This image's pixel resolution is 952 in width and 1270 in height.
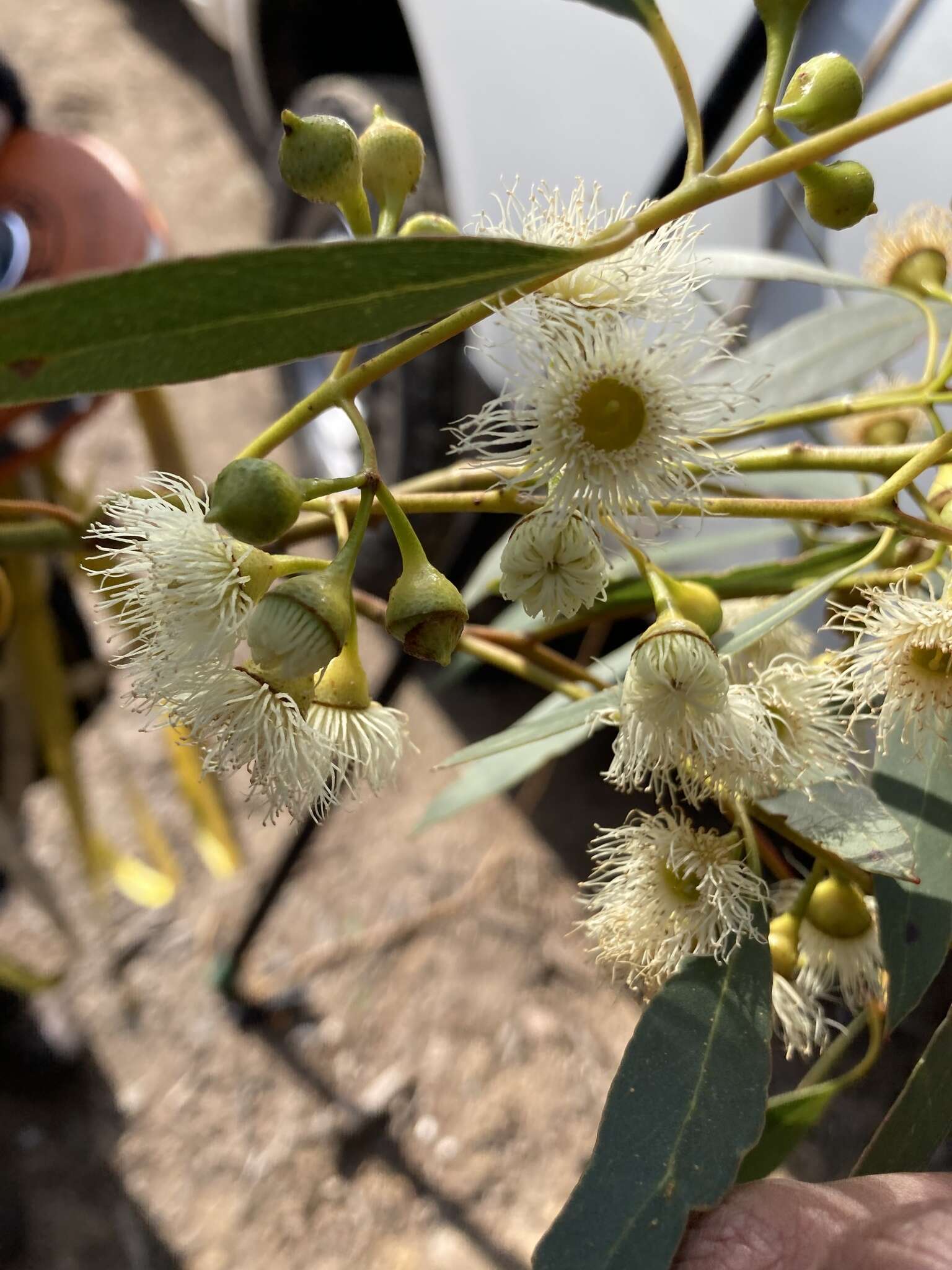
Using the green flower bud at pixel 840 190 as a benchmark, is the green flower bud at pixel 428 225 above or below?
above

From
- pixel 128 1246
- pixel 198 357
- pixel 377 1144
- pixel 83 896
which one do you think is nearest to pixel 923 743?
pixel 198 357

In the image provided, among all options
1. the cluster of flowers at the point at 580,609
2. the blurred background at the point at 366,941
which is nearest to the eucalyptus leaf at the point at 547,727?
the cluster of flowers at the point at 580,609

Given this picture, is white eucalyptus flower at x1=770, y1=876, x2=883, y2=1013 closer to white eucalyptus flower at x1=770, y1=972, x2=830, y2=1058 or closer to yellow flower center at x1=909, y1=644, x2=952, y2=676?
white eucalyptus flower at x1=770, y1=972, x2=830, y2=1058

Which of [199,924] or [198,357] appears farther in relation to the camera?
[199,924]

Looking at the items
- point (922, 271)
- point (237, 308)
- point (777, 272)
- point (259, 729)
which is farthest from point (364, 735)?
point (922, 271)

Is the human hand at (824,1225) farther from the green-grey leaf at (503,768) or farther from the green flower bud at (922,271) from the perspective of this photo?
the green flower bud at (922,271)

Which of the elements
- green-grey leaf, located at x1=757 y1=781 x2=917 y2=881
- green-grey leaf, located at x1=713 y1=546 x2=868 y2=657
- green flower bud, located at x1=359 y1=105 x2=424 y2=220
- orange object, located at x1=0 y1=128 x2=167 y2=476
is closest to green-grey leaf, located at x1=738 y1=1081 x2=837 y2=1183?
green-grey leaf, located at x1=757 y1=781 x2=917 y2=881

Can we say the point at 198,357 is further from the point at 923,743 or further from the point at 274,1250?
the point at 274,1250
